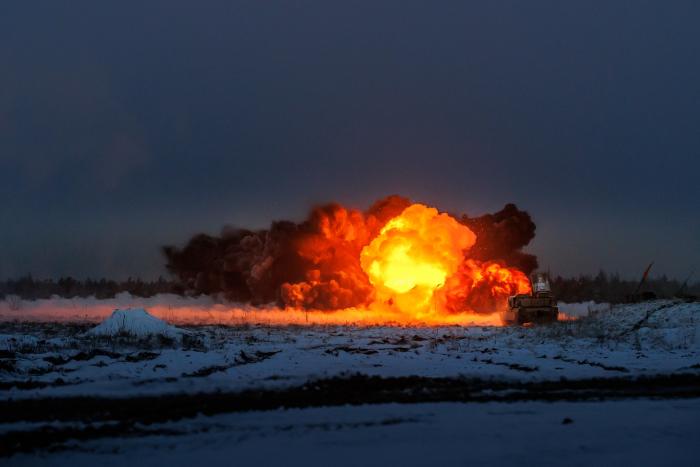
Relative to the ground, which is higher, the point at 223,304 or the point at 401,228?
the point at 401,228

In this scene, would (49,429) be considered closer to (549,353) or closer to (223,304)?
(549,353)

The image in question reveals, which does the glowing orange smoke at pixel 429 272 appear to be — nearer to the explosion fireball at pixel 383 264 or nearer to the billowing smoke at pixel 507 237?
the explosion fireball at pixel 383 264

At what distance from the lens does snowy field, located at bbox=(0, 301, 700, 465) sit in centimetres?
928

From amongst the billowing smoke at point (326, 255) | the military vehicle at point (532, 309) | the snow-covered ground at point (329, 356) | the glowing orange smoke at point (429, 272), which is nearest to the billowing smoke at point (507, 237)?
the billowing smoke at point (326, 255)

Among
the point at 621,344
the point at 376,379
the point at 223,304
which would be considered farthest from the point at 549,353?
the point at 223,304

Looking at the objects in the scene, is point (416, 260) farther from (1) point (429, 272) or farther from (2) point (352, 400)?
(2) point (352, 400)

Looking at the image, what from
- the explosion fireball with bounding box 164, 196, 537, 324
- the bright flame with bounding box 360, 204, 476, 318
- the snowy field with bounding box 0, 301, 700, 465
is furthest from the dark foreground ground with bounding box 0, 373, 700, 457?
the bright flame with bounding box 360, 204, 476, 318

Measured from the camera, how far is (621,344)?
2384 cm

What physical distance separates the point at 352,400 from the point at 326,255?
43.5 metres

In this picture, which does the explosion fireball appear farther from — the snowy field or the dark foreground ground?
the dark foreground ground

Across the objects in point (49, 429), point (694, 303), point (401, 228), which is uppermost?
point (401, 228)

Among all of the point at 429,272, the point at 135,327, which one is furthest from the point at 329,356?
the point at 429,272

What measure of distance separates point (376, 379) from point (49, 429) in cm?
747

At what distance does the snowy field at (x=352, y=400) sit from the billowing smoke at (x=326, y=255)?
92.4ft
